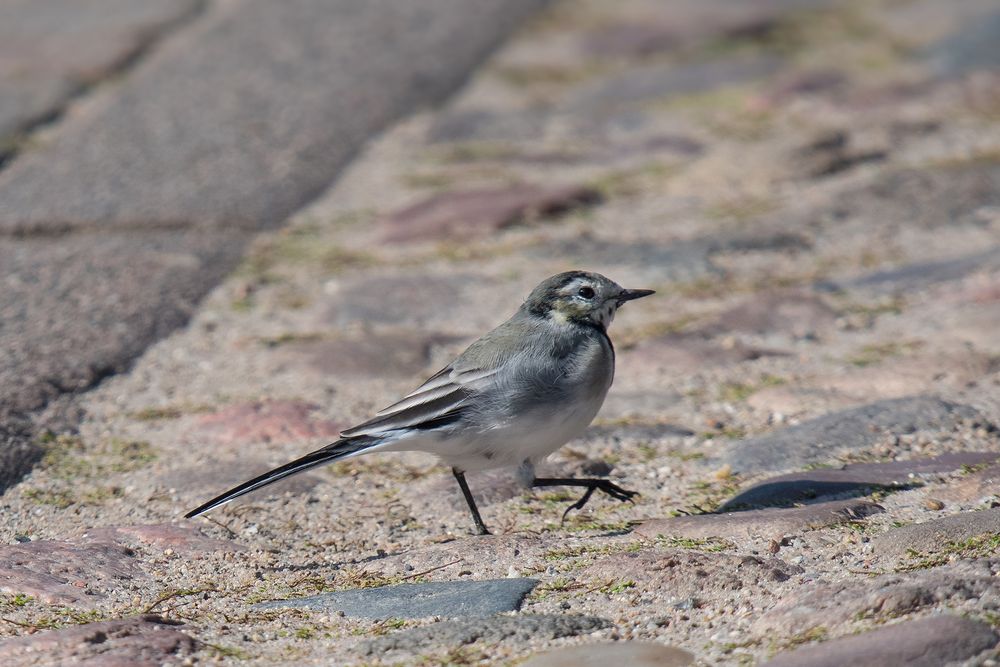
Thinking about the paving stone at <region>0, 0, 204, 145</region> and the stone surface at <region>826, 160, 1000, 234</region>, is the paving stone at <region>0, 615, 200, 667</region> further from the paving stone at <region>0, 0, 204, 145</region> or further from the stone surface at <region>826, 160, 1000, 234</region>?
the paving stone at <region>0, 0, 204, 145</region>

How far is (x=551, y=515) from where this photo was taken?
364 cm

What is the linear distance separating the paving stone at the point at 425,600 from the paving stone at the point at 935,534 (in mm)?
767

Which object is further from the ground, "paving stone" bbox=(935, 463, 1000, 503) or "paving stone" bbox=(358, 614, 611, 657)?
"paving stone" bbox=(358, 614, 611, 657)

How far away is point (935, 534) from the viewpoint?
3.05m

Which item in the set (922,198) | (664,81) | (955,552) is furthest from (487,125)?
(955,552)

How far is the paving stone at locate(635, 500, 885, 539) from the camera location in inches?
128

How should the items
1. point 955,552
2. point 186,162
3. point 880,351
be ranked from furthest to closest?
point 186,162 → point 880,351 → point 955,552

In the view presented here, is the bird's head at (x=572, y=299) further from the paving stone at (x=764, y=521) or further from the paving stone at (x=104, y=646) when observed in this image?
the paving stone at (x=104, y=646)

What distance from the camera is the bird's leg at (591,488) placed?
3600 millimetres

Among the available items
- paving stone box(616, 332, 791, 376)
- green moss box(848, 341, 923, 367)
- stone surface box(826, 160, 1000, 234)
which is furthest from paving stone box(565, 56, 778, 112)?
green moss box(848, 341, 923, 367)

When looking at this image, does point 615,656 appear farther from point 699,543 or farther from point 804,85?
point 804,85

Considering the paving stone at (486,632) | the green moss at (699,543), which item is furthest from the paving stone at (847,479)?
the paving stone at (486,632)

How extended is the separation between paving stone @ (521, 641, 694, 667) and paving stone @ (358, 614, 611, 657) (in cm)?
9

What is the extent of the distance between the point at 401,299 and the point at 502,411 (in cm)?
162
